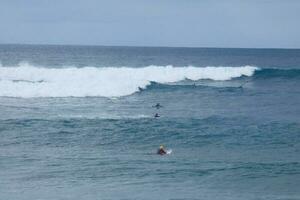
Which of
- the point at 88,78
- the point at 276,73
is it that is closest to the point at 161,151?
the point at 88,78

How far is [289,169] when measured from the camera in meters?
25.2

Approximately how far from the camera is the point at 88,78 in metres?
59.8

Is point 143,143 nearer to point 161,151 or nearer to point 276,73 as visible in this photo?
point 161,151

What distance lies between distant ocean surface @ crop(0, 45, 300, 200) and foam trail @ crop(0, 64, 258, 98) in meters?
0.23

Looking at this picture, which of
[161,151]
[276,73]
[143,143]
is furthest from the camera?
[276,73]

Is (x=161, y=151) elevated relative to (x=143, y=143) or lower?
lower

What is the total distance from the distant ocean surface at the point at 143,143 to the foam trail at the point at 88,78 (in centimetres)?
23

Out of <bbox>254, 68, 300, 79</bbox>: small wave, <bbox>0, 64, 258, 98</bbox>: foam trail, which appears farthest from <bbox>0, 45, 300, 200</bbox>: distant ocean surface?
<bbox>254, 68, 300, 79</bbox>: small wave

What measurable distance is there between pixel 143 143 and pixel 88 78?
3044 cm

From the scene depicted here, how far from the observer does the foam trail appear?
50.5m

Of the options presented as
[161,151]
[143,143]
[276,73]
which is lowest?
[161,151]

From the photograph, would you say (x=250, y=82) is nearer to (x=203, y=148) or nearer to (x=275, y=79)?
(x=275, y=79)

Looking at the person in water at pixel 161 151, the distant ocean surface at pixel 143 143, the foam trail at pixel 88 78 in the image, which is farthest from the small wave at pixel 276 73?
the person in water at pixel 161 151

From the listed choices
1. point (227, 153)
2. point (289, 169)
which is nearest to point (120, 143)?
point (227, 153)
